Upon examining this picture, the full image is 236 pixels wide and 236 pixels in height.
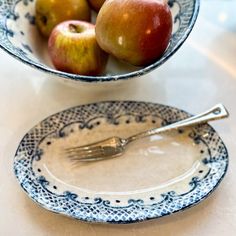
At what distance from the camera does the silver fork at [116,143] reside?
24.1 inches

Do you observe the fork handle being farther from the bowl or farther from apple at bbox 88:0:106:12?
apple at bbox 88:0:106:12

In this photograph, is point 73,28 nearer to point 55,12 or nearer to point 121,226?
point 55,12

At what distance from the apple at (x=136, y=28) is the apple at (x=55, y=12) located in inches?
4.6

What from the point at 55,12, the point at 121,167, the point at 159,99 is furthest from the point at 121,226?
the point at 55,12

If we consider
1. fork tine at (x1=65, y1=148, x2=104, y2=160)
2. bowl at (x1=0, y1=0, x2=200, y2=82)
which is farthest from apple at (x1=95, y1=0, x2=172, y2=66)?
fork tine at (x1=65, y1=148, x2=104, y2=160)

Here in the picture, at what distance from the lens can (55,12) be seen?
2.53ft

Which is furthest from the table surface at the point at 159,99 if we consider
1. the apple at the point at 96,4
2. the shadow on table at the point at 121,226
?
the apple at the point at 96,4

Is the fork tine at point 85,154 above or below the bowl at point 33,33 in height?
below

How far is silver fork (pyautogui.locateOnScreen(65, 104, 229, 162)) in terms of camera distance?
613 mm

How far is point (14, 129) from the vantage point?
664mm

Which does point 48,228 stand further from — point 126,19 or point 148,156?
point 126,19

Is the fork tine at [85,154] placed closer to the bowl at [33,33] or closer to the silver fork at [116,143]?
the silver fork at [116,143]

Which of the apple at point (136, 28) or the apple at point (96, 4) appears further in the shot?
the apple at point (96, 4)

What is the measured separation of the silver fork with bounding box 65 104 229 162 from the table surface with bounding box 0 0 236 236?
3cm
